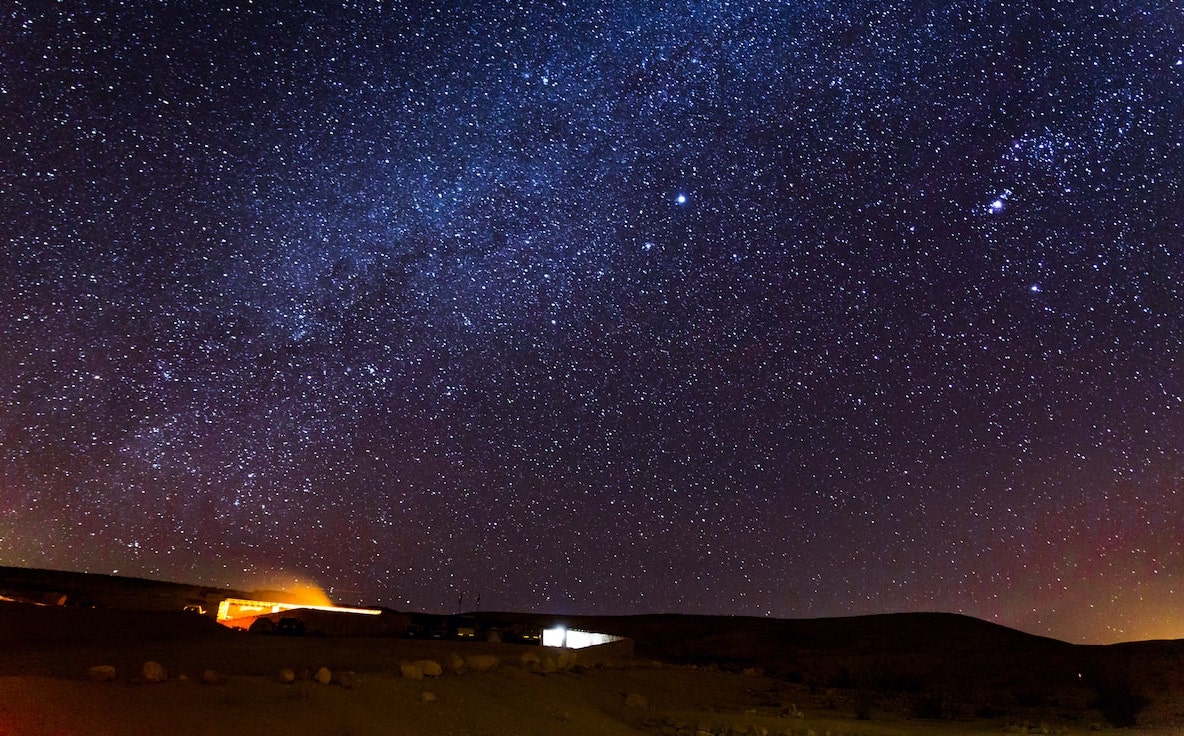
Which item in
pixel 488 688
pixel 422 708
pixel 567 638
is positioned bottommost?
pixel 422 708

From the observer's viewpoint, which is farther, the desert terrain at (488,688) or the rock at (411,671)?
the rock at (411,671)

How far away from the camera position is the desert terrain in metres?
11.0

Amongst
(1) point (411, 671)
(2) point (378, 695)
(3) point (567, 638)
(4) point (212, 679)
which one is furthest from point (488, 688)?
(3) point (567, 638)

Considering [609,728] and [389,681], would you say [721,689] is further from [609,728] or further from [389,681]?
[389,681]

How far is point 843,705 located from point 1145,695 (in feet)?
57.8

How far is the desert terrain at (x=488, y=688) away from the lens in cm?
1098

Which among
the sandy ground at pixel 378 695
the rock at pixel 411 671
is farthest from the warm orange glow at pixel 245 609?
the rock at pixel 411 671

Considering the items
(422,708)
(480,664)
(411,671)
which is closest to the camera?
(422,708)

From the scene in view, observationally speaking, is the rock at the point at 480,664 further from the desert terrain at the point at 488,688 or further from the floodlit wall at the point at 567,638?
the floodlit wall at the point at 567,638

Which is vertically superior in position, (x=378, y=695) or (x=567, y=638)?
(x=567, y=638)

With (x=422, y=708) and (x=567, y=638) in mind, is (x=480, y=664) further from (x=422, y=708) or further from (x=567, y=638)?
(x=567, y=638)

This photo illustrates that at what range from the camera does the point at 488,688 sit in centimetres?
1659

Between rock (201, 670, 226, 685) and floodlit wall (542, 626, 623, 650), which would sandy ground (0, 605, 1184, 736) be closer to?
rock (201, 670, 226, 685)

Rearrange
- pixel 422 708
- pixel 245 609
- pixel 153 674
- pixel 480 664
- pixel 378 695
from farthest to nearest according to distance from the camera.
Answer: pixel 245 609, pixel 480 664, pixel 378 695, pixel 422 708, pixel 153 674
